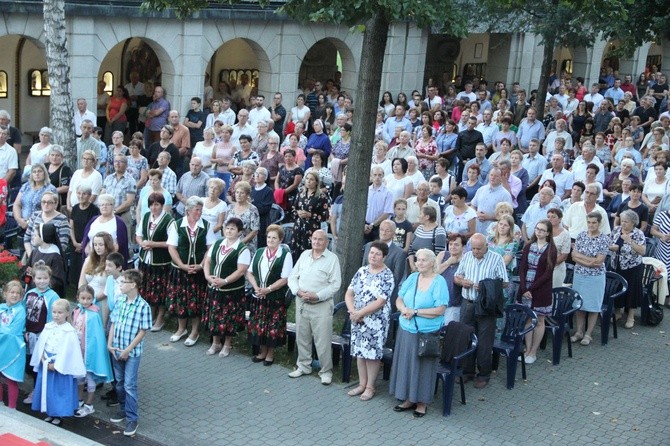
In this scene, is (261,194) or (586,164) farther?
(586,164)

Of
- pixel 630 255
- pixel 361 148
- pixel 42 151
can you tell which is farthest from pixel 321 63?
pixel 630 255

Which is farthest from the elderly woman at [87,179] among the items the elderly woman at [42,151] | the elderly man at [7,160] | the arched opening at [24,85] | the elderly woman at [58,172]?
the arched opening at [24,85]

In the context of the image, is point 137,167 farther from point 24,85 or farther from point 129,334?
point 24,85

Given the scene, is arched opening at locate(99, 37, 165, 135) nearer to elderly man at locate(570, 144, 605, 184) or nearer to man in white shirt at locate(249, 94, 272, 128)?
man in white shirt at locate(249, 94, 272, 128)

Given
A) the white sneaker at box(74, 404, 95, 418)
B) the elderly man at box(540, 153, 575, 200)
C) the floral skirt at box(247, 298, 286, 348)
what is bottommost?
the white sneaker at box(74, 404, 95, 418)

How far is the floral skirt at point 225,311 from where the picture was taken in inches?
465

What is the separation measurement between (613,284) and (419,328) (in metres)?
4.13

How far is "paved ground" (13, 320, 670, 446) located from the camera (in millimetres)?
10070

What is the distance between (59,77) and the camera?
16438 millimetres

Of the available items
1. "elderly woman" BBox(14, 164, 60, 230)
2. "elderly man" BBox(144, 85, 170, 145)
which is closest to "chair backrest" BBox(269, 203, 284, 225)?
"elderly woman" BBox(14, 164, 60, 230)

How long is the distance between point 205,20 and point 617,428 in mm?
15030

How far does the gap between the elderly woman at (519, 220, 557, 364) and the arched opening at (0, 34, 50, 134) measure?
46.8 ft

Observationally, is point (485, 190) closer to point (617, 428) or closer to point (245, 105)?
point (617, 428)

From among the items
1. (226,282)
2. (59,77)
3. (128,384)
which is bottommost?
(128,384)
